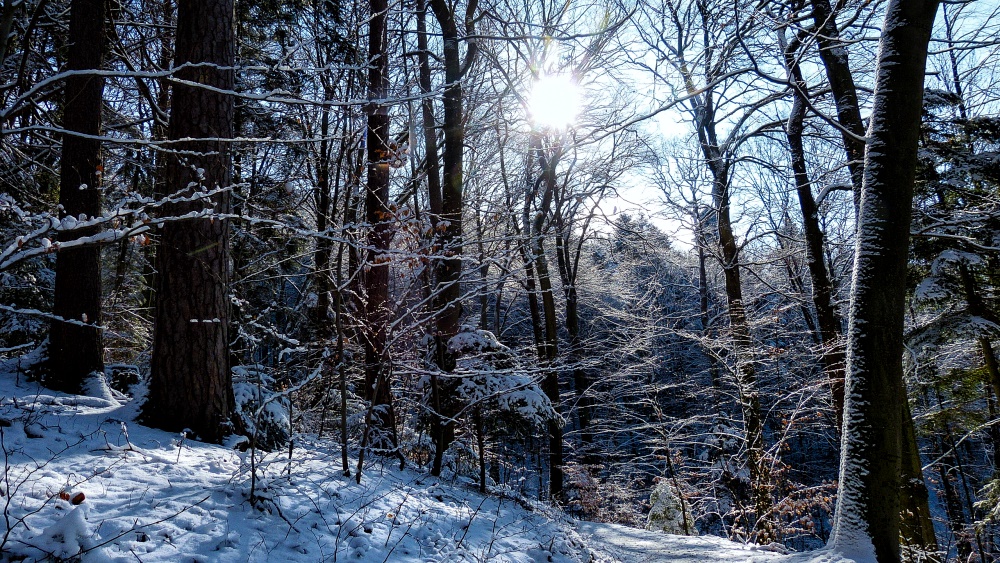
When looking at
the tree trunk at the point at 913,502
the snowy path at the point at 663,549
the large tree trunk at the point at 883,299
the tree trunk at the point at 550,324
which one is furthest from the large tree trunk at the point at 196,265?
the tree trunk at the point at 550,324

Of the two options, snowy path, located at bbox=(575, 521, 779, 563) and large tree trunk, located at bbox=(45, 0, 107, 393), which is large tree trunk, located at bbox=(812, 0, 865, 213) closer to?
snowy path, located at bbox=(575, 521, 779, 563)

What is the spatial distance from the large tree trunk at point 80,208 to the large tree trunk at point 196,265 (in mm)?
1482

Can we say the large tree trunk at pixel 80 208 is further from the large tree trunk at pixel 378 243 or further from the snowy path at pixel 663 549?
the snowy path at pixel 663 549

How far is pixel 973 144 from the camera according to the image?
938 centimetres

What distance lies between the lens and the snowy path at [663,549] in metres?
5.77

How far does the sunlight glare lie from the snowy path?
846 centimetres

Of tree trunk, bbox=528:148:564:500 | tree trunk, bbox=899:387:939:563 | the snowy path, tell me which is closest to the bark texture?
the snowy path

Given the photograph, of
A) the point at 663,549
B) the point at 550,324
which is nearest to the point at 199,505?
the point at 663,549

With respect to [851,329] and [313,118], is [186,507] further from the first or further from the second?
[313,118]

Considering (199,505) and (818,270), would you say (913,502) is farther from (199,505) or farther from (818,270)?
(199,505)

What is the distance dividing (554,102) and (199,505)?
10.7 metres

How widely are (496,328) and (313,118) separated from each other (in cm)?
969

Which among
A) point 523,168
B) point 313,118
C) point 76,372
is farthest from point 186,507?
point 523,168

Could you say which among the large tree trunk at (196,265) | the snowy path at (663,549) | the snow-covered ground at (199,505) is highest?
the large tree trunk at (196,265)
